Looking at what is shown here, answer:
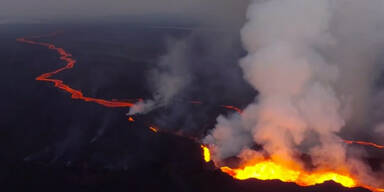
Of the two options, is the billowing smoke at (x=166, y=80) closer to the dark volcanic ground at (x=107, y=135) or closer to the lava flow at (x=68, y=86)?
the dark volcanic ground at (x=107, y=135)

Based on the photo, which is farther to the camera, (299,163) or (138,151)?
(138,151)

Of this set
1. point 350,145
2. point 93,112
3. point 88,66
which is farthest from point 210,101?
point 88,66

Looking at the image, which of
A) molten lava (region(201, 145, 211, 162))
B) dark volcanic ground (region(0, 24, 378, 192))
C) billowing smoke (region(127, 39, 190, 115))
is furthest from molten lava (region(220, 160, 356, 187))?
billowing smoke (region(127, 39, 190, 115))

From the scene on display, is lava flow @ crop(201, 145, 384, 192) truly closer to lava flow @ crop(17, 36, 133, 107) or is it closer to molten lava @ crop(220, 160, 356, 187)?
molten lava @ crop(220, 160, 356, 187)

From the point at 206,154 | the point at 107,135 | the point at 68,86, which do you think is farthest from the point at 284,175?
the point at 68,86

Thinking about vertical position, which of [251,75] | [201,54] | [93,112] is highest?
[201,54]

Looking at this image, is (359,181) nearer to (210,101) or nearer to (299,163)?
(299,163)
